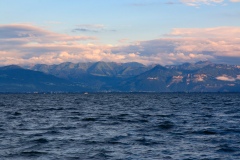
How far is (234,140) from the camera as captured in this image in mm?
51562

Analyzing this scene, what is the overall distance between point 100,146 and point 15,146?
902 cm

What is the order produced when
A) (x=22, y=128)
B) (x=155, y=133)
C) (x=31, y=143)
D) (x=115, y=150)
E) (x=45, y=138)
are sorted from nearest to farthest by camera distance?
(x=115, y=150) → (x=31, y=143) → (x=45, y=138) → (x=155, y=133) → (x=22, y=128)

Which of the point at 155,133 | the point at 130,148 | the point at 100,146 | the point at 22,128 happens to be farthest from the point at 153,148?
the point at 22,128

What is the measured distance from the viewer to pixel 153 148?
45.6 meters

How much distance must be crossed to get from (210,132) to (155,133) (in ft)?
24.5

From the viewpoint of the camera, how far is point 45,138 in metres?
53.2

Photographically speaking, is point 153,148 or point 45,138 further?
point 45,138

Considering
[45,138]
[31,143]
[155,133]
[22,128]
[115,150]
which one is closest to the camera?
[115,150]

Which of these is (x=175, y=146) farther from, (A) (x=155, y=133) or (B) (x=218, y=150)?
(A) (x=155, y=133)

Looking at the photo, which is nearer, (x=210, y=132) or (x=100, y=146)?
(x=100, y=146)

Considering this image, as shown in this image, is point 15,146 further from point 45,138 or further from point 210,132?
point 210,132

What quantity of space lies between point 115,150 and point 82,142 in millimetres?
6482

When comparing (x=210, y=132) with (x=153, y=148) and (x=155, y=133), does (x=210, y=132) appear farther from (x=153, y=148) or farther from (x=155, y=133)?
(x=153, y=148)

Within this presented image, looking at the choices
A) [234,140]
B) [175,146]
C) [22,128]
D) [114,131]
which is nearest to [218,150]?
[175,146]
